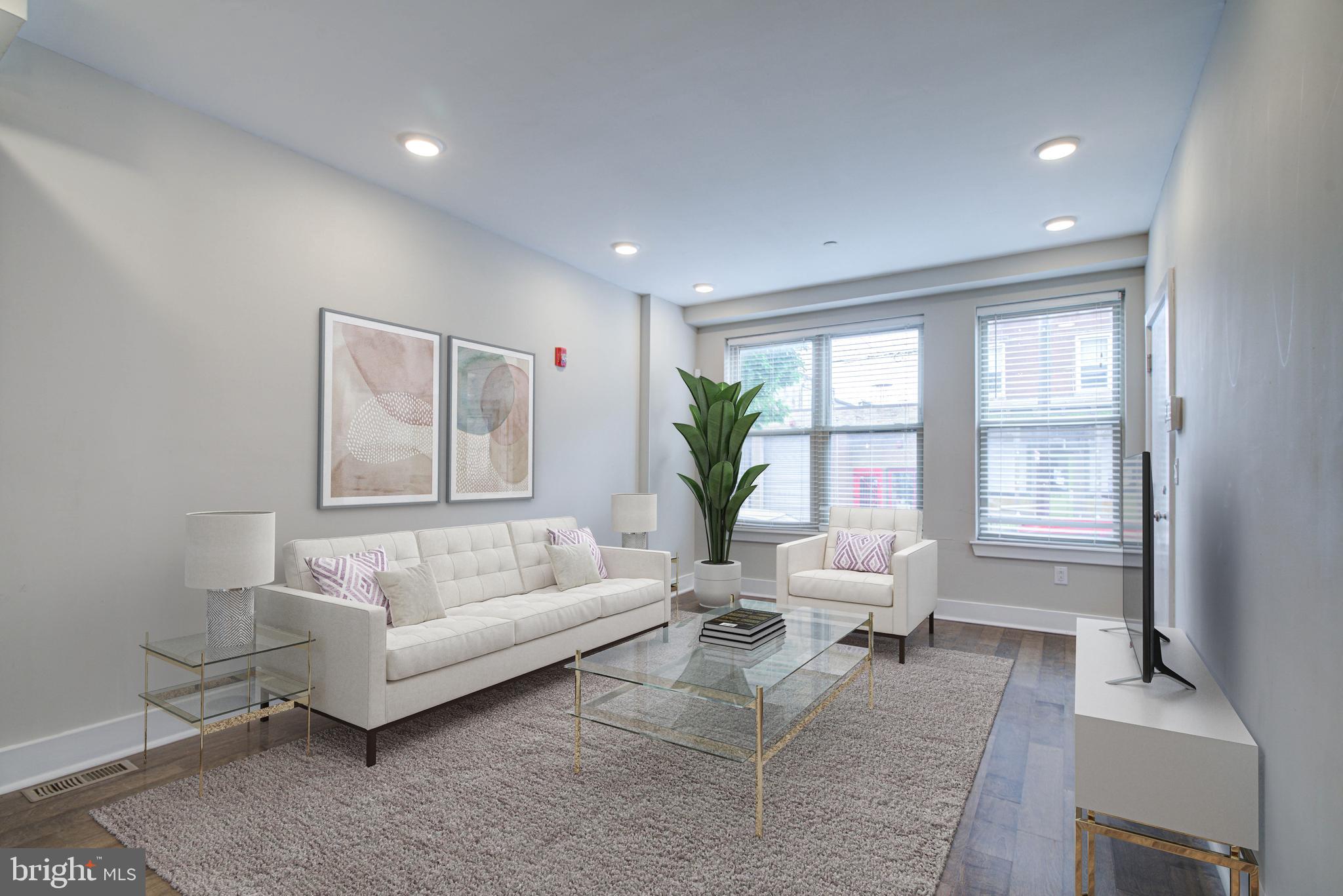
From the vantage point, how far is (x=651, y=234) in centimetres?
432

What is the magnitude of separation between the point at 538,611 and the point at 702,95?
8.03 feet

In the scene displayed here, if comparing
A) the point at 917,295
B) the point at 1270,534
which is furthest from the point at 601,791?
the point at 917,295

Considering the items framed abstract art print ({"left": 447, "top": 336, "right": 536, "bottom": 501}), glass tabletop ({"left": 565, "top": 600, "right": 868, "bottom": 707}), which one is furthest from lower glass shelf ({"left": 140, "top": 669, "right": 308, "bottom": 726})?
framed abstract art print ({"left": 447, "top": 336, "right": 536, "bottom": 501})

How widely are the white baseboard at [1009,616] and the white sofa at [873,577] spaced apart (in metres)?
0.38

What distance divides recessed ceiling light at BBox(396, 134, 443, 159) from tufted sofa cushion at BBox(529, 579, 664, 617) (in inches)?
93.7

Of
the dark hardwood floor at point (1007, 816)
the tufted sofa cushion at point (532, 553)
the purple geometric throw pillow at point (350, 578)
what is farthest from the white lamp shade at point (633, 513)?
the dark hardwood floor at point (1007, 816)

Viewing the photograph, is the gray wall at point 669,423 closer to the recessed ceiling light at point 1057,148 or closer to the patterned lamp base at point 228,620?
the recessed ceiling light at point 1057,148

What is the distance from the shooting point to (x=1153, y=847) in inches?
67.7

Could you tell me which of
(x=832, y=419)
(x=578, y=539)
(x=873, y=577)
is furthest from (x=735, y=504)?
(x=578, y=539)

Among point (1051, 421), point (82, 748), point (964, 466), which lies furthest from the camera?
point (964, 466)

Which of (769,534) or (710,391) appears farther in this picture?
(769,534)

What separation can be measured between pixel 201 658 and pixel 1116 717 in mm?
2843

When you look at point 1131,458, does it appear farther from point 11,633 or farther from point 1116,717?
point 11,633

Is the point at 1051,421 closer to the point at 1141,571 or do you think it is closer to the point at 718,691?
the point at 1141,571
